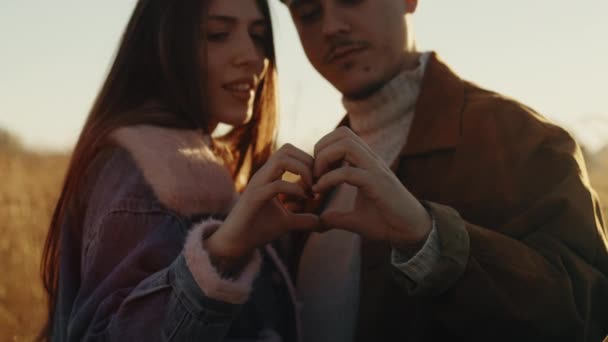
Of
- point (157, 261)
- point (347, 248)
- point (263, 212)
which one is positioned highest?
point (263, 212)

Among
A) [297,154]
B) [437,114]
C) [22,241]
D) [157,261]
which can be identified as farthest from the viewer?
[22,241]

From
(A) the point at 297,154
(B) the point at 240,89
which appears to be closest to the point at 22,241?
(B) the point at 240,89

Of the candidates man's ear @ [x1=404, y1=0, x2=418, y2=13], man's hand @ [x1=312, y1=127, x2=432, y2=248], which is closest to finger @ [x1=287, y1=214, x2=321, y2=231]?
man's hand @ [x1=312, y1=127, x2=432, y2=248]

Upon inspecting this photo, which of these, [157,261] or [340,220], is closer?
[340,220]

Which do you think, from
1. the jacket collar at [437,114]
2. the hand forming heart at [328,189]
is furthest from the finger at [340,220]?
the jacket collar at [437,114]

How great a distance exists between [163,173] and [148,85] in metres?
0.61

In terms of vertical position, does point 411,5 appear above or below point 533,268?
above

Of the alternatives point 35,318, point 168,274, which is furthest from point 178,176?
point 35,318

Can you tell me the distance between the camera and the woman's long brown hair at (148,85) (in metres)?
2.48

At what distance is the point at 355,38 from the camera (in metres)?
2.84

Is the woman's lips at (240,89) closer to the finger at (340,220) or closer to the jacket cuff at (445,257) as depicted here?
the finger at (340,220)

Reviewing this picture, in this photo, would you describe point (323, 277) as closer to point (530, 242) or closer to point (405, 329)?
point (405, 329)

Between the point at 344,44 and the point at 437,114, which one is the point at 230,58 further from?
the point at 437,114

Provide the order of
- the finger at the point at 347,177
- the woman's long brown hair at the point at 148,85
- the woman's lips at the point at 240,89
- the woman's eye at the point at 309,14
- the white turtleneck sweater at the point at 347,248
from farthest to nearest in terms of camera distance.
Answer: the woman's eye at the point at 309,14
the woman's lips at the point at 240,89
the white turtleneck sweater at the point at 347,248
the woman's long brown hair at the point at 148,85
the finger at the point at 347,177
